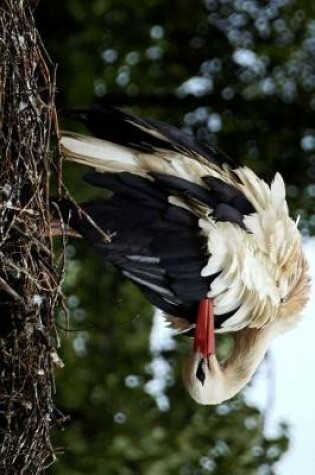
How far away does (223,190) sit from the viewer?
4.41 feet

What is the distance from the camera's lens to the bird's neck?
1.52 meters

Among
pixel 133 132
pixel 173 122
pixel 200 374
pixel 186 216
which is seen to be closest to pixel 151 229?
pixel 186 216

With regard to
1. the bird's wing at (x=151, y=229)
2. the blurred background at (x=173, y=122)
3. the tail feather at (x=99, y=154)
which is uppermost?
the tail feather at (x=99, y=154)

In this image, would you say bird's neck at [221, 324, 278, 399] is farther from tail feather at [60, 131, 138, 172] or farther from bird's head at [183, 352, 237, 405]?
tail feather at [60, 131, 138, 172]

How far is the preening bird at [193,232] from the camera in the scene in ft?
4.25

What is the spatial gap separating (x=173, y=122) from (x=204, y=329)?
83 cm

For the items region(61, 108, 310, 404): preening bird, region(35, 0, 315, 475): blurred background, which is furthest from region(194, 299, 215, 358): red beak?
region(35, 0, 315, 475): blurred background

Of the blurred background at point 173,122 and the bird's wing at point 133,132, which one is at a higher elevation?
the bird's wing at point 133,132

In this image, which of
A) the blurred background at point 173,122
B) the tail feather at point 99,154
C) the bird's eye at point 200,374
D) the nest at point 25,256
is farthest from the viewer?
the blurred background at point 173,122

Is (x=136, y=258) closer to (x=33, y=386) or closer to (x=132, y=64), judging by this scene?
(x=33, y=386)

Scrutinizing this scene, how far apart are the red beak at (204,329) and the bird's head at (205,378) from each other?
0.01 metres

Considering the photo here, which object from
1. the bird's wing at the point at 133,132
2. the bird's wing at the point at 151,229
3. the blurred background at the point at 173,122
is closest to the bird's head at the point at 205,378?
the bird's wing at the point at 151,229

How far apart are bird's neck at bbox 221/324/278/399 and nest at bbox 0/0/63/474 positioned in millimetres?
326

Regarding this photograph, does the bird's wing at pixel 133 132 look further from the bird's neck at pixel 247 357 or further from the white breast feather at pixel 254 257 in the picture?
the bird's neck at pixel 247 357
